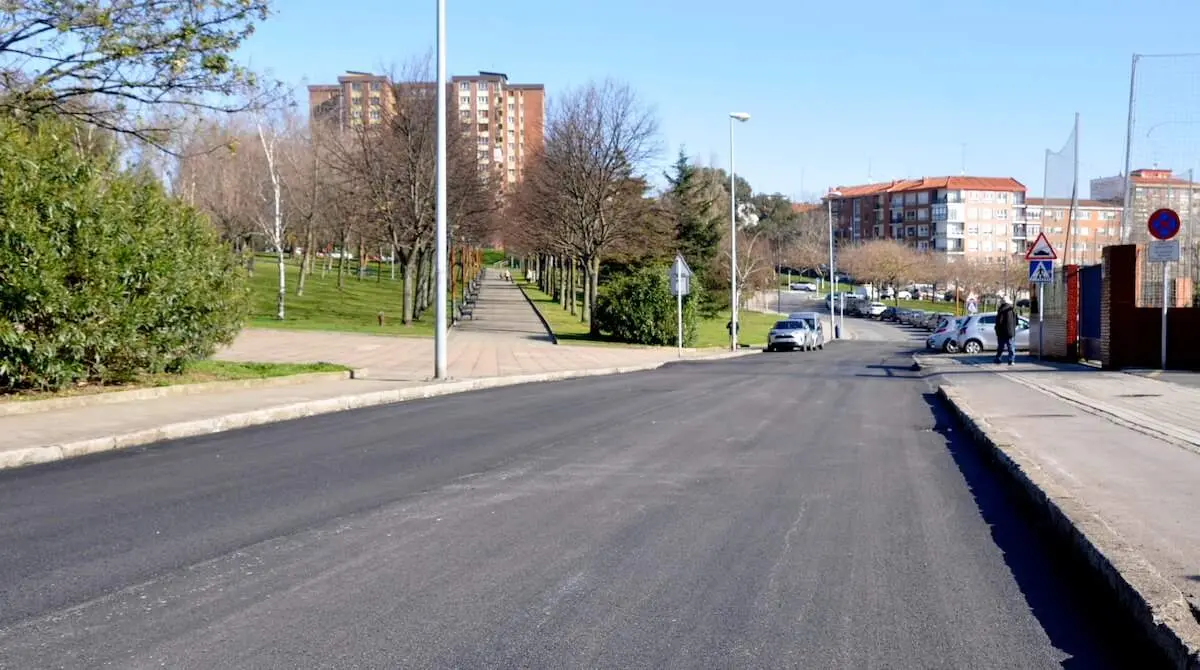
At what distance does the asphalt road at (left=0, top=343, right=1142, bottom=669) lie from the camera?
4832mm

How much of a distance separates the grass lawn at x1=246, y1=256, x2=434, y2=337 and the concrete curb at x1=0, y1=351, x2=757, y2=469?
175 inches

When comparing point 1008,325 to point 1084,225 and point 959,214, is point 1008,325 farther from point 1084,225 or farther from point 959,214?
point 959,214

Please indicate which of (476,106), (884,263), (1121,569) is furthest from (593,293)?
(476,106)

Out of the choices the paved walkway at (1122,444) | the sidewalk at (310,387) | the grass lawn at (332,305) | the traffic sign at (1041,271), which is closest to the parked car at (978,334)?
the sidewalk at (310,387)

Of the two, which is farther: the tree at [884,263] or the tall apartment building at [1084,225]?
the tree at [884,263]

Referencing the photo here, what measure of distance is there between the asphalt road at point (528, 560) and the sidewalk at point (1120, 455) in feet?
1.60

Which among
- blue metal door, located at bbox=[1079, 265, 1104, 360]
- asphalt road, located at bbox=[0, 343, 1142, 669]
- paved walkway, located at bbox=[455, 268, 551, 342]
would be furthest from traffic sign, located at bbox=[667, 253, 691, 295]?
asphalt road, located at bbox=[0, 343, 1142, 669]

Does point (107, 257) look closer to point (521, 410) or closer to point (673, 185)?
point (521, 410)

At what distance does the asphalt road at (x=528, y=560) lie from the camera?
483 cm

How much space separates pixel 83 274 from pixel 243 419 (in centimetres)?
319

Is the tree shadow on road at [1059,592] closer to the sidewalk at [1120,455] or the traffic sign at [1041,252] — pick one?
the sidewalk at [1120,455]

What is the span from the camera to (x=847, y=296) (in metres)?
112

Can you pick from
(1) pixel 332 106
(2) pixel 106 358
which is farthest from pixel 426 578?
(1) pixel 332 106

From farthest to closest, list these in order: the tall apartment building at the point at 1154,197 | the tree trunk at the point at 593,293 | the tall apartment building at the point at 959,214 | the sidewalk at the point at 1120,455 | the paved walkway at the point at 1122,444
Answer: the tall apartment building at the point at 959,214 < the tree trunk at the point at 593,293 < the tall apartment building at the point at 1154,197 < the paved walkway at the point at 1122,444 < the sidewalk at the point at 1120,455
